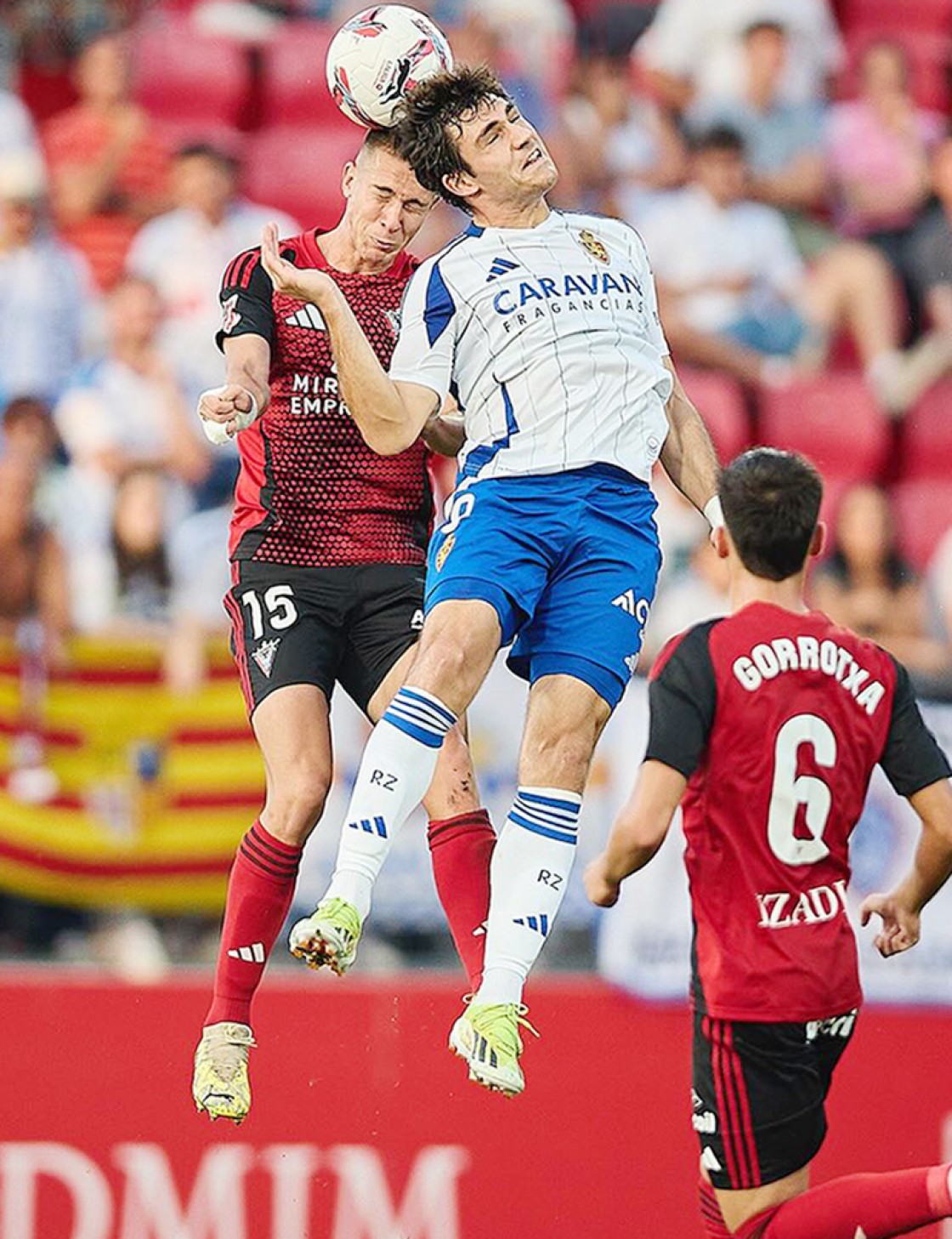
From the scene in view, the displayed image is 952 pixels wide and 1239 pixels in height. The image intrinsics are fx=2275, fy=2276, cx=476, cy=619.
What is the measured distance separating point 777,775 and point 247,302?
1.85 metres

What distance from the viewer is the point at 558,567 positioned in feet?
18.5

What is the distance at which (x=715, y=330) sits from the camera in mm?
11000

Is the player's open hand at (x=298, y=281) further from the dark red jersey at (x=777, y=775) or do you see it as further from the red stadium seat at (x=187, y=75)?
the red stadium seat at (x=187, y=75)

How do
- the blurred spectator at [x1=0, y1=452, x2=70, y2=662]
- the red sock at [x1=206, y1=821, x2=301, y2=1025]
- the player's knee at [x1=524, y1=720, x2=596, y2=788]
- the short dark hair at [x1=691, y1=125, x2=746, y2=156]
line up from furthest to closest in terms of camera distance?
the short dark hair at [x1=691, y1=125, x2=746, y2=156], the blurred spectator at [x1=0, y1=452, x2=70, y2=662], the red sock at [x1=206, y1=821, x2=301, y2=1025], the player's knee at [x1=524, y1=720, x2=596, y2=788]

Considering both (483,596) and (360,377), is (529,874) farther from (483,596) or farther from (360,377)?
(360,377)

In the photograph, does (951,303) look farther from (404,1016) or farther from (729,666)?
(729,666)

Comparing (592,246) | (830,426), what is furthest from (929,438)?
(592,246)

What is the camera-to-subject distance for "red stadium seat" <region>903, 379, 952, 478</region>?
10984 millimetres

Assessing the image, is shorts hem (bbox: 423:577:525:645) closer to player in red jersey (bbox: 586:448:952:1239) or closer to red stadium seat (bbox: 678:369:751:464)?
player in red jersey (bbox: 586:448:952:1239)

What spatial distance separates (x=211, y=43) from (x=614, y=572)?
7.28 meters

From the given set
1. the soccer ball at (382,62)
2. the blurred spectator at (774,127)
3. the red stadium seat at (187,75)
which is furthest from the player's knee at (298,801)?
the red stadium seat at (187,75)

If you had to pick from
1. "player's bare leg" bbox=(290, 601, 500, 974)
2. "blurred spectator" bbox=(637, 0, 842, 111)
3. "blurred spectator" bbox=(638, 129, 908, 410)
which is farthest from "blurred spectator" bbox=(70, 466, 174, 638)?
"blurred spectator" bbox=(637, 0, 842, 111)

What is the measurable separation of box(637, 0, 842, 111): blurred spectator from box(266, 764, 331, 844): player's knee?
706 centimetres

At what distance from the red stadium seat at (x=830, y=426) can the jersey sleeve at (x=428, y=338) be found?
5.40 meters
